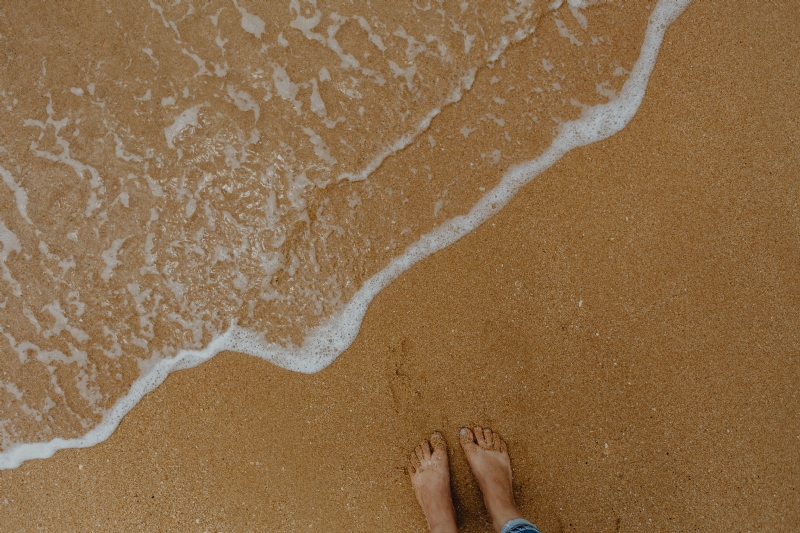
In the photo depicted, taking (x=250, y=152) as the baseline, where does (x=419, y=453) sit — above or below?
below

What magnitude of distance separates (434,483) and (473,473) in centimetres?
21

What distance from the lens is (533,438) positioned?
2.25m

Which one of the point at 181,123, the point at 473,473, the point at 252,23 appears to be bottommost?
the point at 473,473

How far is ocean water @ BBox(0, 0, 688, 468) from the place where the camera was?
2303 mm

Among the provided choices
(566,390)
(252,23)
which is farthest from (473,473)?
(252,23)

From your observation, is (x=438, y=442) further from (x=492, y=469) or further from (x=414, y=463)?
(x=492, y=469)

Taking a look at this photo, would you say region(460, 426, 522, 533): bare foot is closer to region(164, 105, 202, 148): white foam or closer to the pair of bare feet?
the pair of bare feet

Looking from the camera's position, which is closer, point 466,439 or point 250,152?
point 466,439

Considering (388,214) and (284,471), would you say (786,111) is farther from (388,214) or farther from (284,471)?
(284,471)

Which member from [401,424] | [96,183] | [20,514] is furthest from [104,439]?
[401,424]

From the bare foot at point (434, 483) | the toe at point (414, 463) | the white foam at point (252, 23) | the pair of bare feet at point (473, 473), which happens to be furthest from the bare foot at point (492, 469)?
the white foam at point (252, 23)

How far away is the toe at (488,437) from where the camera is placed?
2199 millimetres

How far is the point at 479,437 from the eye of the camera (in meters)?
2.22

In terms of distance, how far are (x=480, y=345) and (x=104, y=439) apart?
6.51 feet
